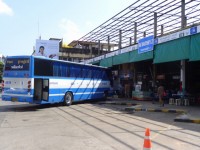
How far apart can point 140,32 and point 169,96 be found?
27.8 feet

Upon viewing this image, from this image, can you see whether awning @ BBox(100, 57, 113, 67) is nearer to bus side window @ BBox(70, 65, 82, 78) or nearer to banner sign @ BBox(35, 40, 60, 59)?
bus side window @ BBox(70, 65, 82, 78)

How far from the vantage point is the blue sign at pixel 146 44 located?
2262 cm

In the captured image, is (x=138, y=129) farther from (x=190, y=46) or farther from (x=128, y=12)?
(x=128, y=12)

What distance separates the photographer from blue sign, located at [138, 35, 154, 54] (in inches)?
891

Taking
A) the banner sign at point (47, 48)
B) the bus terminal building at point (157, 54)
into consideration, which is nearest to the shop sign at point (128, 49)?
the bus terminal building at point (157, 54)

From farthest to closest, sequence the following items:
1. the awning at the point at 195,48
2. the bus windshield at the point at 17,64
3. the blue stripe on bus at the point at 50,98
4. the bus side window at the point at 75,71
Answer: the bus side window at the point at 75,71 → the awning at the point at 195,48 → the bus windshield at the point at 17,64 → the blue stripe on bus at the point at 50,98

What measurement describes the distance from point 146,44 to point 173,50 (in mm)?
3616

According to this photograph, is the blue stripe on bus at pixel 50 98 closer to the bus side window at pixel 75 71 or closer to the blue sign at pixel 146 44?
the bus side window at pixel 75 71

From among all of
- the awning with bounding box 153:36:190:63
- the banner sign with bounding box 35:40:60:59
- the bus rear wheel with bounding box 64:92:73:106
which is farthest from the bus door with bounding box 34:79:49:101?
the banner sign with bounding box 35:40:60:59

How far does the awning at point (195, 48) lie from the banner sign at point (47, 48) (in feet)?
88.1

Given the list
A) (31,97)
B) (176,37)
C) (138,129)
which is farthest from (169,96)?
(138,129)

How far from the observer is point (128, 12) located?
81.4 ft

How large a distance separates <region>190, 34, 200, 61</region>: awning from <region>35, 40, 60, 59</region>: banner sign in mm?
26848

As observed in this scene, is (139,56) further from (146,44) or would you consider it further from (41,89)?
(41,89)
